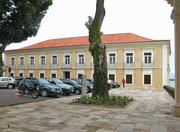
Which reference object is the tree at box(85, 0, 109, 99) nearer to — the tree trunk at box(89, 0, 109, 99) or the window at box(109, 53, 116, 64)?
the tree trunk at box(89, 0, 109, 99)

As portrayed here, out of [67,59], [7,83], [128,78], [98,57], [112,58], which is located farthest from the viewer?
[67,59]

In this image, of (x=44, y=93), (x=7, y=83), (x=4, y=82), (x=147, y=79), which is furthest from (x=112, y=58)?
(x=44, y=93)

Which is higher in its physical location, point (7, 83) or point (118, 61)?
point (118, 61)

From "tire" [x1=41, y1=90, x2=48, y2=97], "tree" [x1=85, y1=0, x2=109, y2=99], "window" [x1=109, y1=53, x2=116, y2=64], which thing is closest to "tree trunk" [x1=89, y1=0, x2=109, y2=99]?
"tree" [x1=85, y1=0, x2=109, y2=99]

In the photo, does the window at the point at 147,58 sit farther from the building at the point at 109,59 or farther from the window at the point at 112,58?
the window at the point at 112,58

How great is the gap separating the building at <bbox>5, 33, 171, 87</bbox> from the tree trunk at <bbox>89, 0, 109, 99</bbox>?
2293cm

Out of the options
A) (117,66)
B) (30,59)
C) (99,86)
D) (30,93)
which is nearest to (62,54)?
(30,59)

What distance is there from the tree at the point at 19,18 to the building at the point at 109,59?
1450 centimetres

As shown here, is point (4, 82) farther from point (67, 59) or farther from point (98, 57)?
point (67, 59)

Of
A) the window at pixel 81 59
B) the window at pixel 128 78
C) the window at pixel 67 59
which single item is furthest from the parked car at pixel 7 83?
the window at pixel 128 78

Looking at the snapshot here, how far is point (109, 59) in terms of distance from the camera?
37312 millimetres

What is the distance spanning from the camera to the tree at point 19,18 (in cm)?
2231

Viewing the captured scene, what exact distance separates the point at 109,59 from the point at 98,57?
25028 millimetres

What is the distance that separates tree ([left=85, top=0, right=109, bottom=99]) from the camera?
12.3 m
